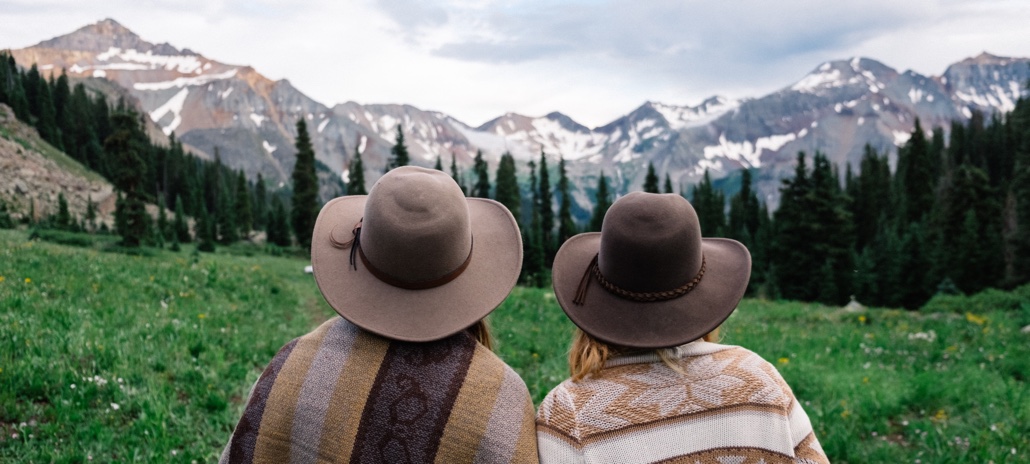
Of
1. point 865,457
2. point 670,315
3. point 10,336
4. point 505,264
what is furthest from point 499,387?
point 10,336

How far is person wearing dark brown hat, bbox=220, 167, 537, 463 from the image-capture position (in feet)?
9.43

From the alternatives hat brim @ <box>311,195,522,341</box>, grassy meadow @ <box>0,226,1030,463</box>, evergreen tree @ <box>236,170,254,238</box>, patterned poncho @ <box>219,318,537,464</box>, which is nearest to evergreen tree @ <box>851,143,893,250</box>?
evergreen tree @ <box>236,170,254,238</box>

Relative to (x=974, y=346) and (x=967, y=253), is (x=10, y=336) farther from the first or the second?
(x=967, y=253)

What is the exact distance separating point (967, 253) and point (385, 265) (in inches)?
2879

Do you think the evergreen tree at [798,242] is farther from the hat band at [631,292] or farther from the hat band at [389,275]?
the hat band at [389,275]

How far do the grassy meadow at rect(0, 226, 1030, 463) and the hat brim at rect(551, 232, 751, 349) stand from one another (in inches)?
25.0

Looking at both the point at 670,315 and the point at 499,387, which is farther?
the point at 670,315

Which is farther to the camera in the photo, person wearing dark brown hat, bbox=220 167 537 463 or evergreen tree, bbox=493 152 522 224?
evergreen tree, bbox=493 152 522 224

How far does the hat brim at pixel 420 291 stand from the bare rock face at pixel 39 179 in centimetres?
6791

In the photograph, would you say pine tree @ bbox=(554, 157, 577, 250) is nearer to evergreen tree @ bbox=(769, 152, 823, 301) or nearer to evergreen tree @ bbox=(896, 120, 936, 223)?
evergreen tree @ bbox=(769, 152, 823, 301)

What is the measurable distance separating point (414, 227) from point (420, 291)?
1.14ft

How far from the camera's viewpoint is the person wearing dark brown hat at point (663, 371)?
3.06 metres

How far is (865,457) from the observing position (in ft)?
20.1

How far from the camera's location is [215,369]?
749 cm
